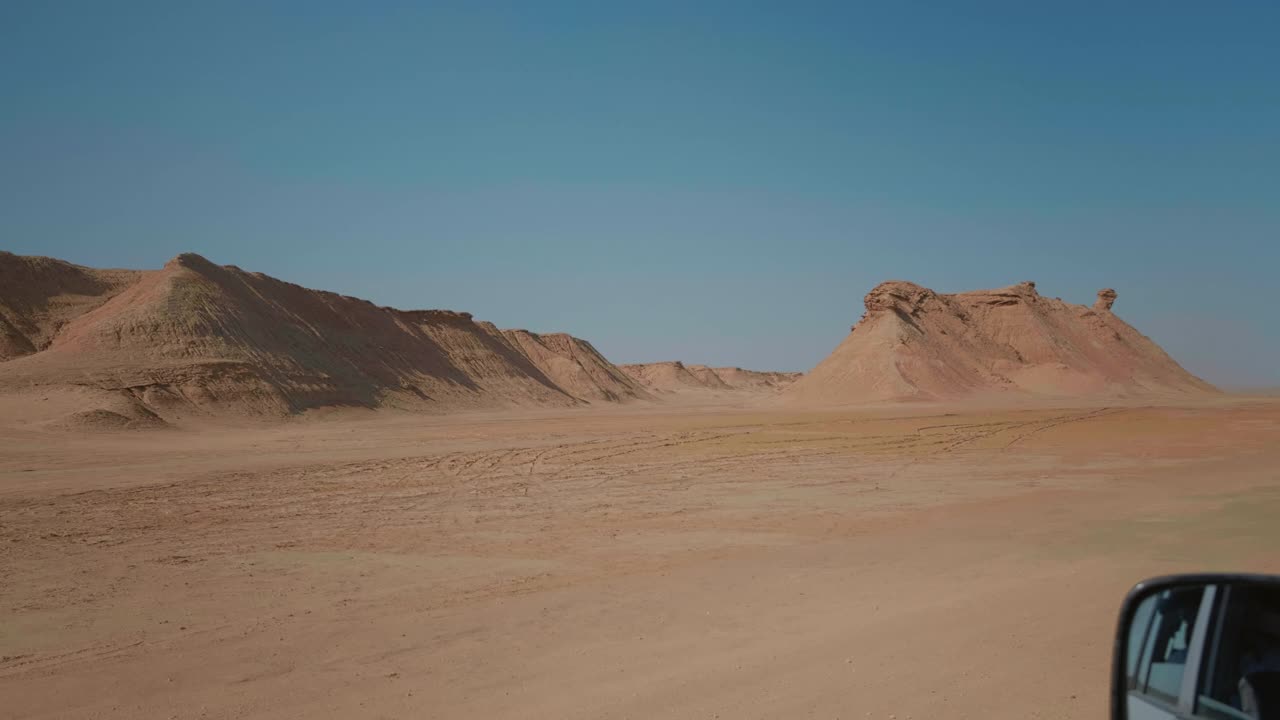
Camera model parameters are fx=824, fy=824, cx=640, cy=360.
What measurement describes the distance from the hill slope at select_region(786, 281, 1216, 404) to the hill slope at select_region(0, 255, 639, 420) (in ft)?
108

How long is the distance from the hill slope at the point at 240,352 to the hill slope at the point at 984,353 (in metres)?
33.0

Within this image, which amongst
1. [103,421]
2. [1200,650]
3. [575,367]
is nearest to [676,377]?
[575,367]

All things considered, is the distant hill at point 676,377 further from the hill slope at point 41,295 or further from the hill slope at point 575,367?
the hill slope at point 41,295

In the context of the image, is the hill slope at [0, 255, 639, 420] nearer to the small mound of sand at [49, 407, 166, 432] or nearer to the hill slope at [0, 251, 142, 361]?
the hill slope at [0, 251, 142, 361]

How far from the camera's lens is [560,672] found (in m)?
6.59

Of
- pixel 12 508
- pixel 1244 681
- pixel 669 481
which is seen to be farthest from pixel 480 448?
pixel 1244 681

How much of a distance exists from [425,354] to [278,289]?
1537cm

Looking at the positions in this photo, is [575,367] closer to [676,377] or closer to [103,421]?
[676,377]

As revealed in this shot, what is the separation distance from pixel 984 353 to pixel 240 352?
67054mm

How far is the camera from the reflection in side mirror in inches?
77.5

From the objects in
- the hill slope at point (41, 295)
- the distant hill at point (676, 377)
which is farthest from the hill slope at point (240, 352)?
the distant hill at point (676, 377)

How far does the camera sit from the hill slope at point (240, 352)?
48.3 m

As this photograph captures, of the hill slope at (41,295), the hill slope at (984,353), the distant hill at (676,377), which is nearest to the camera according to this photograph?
the hill slope at (41,295)

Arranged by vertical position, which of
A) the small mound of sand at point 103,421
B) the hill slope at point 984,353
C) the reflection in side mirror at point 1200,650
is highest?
the hill slope at point 984,353
